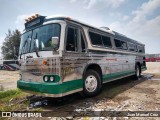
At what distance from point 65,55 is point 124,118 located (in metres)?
2.45

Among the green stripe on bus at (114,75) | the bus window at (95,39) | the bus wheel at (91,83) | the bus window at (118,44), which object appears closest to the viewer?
the bus wheel at (91,83)

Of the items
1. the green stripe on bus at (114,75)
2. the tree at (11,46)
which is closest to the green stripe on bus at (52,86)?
the green stripe on bus at (114,75)

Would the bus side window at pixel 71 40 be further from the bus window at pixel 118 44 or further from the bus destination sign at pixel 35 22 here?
the bus window at pixel 118 44

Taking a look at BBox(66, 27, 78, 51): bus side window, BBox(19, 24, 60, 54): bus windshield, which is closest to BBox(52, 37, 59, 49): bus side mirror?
BBox(19, 24, 60, 54): bus windshield

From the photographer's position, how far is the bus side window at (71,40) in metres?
5.38

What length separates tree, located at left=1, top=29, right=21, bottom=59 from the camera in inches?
1821

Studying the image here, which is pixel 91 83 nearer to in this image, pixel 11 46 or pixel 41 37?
pixel 41 37

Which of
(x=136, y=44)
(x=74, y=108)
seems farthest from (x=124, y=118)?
(x=136, y=44)

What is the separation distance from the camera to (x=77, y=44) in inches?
227

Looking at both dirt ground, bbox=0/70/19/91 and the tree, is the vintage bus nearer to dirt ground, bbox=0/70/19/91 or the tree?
dirt ground, bbox=0/70/19/91

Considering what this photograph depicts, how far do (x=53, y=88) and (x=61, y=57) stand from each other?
0.95 m

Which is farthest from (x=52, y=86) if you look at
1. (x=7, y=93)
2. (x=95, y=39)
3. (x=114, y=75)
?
(x=114, y=75)

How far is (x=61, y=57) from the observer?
5020 millimetres

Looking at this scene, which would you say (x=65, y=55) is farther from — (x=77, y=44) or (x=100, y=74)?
(x=100, y=74)
